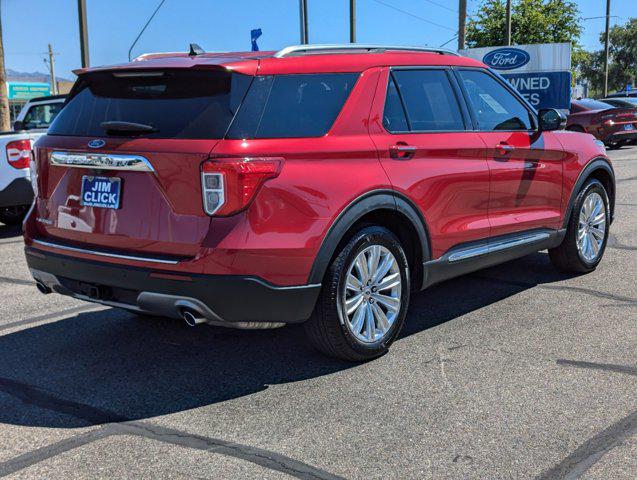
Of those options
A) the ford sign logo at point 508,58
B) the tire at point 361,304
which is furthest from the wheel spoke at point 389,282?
the ford sign logo at point 508,58

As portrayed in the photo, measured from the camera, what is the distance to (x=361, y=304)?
176 inches

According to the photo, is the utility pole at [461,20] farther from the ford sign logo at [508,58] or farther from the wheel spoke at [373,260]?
the wheel spoke at [373,260]

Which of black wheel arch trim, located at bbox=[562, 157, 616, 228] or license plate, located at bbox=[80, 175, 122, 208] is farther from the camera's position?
black wheel arch trim, located at bbox=[562, 157, 616, 228]

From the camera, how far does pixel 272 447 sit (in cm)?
343

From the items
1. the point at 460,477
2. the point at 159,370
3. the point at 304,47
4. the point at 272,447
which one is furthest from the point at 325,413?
A: the point at 304,47

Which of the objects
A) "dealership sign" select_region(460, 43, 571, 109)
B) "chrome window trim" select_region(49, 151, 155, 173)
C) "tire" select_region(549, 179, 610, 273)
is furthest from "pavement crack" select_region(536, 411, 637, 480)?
"dealership sign" select_region(460, 43, 571, 109)

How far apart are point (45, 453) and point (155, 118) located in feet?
5.86

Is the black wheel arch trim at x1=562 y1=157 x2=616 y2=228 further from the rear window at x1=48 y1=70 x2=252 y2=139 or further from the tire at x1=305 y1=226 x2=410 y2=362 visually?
the rear window at x1=48 y1=70 x2=252 y2=139

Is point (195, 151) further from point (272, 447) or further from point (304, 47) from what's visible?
point (272, 447)

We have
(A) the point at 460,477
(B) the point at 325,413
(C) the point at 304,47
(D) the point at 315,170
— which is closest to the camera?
(A) the point at 460,477

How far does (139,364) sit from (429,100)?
2.52 metres

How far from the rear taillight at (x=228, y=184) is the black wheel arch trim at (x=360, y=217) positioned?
0.53 m

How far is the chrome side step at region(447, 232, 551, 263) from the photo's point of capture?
510cm

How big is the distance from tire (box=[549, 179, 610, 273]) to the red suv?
1.56m
